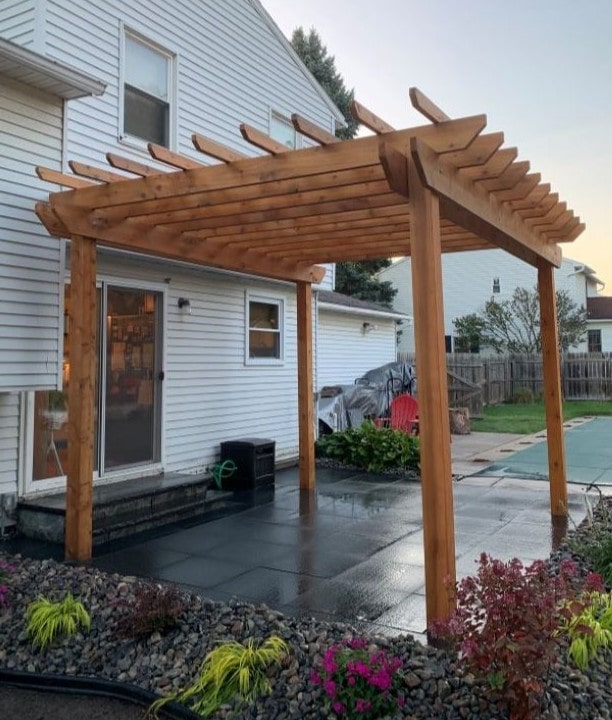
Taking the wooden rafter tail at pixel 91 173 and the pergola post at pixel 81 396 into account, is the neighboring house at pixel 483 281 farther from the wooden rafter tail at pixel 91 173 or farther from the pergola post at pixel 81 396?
the wooden rafter tail at pixel 91 173

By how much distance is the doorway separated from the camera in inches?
233

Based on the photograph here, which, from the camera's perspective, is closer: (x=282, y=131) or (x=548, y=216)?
(x=548, y=216)

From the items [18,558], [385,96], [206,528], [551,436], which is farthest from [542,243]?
[385,96]

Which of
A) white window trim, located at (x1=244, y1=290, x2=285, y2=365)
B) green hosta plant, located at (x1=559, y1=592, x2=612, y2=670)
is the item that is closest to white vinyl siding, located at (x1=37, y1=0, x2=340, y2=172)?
white window trim, located at (x1=244, y1=290, x2=285, y2=365)

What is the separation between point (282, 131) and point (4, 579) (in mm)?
7548

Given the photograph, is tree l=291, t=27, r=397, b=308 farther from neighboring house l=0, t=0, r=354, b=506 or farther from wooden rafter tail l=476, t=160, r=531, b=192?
wooden rafter tail l=476, t=160, r=531, b=192

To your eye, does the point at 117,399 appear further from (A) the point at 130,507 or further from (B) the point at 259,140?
(B) the point at 259,140

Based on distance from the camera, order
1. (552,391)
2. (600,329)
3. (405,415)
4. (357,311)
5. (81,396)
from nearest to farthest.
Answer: (81,396) < (552,391) < (405,415) < (357,311) < (600,329)

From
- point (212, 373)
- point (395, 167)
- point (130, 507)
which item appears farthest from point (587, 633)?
point (212, 373)

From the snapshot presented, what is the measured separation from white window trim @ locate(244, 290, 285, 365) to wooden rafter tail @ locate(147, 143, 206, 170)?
14.1ft

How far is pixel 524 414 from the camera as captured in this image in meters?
17.5

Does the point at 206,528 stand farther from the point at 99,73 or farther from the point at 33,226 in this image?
the point at 99,73

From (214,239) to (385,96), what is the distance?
26.9ft

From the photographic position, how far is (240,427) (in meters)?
8.55
